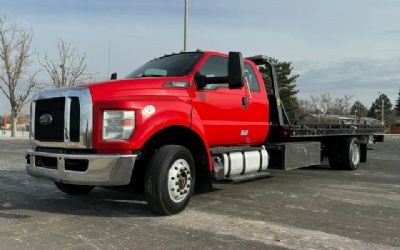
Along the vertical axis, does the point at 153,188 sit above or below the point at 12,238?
above

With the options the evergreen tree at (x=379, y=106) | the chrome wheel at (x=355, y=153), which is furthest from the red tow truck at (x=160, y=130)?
the evergreen tree at (x=379, y=106)

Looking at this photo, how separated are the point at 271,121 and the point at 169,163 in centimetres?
368

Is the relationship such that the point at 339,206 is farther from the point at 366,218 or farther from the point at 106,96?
the point at 106,96

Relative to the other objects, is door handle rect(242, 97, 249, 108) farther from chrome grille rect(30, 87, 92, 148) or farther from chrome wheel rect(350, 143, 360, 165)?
chrome wheel rect(350, 143, 360, 165)

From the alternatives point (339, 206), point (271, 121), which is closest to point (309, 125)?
point (271, 121)

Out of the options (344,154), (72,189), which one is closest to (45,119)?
(72,189)

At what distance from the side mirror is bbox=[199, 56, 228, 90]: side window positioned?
0.65m

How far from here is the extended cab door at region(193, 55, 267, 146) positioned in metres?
6.46

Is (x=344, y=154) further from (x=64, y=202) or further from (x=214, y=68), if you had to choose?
(x=64, y=202)

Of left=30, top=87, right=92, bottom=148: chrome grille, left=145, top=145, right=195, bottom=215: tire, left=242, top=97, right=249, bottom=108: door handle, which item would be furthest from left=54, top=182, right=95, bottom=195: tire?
left=242, top=97, right=249, bottom=108: door handle

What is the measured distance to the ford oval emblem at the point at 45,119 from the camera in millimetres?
5666

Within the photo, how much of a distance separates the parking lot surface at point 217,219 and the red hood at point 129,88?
1537 millimetres

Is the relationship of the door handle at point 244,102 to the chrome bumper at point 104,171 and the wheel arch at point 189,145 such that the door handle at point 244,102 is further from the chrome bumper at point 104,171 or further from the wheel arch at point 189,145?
the chrome bumper at point 104,171

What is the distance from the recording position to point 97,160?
514cm
